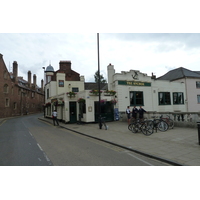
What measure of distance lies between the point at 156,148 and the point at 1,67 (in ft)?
131

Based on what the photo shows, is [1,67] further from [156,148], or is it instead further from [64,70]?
[156,148]

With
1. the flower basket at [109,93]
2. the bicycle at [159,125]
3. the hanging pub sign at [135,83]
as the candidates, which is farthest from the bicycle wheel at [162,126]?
the hanging pub sign at [135,83]

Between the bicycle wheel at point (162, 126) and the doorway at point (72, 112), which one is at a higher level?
the doorway at point (72, 112)

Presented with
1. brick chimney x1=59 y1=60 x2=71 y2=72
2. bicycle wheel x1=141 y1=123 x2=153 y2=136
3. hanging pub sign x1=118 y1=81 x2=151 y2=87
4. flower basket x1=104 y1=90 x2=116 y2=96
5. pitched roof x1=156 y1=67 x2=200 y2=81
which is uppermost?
brick chimney x1=59 y1=60 x2=71 y2=72

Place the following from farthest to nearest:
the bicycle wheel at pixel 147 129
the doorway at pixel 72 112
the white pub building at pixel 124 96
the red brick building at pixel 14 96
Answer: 1. the red brick building at pixel 14 96
2. the doorway at pixel 72 112
3. the white pub building at pixel 124 96
4. the bicycle wheel at pixel 147 129

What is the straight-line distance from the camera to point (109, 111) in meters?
19.0

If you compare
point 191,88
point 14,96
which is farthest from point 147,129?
point 14,96

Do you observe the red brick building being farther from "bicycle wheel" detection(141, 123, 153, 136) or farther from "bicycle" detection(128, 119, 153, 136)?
"bicycle wheel" detection(141, 123, 153, 136)

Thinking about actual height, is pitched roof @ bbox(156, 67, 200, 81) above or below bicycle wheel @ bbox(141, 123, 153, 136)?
above

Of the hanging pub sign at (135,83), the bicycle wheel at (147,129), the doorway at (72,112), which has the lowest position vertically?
the bicycle wheel at (147,129)

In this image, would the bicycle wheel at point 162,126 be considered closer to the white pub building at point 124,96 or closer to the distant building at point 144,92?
the white pub building at point 124,96

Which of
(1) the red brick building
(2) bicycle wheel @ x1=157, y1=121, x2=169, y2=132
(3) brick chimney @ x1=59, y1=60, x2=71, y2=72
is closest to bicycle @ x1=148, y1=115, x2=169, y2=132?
(2) bicycle wheel @ x1=157, y1=121, x2=169, y2=132

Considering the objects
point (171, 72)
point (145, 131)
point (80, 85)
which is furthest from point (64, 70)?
point (145, 131)

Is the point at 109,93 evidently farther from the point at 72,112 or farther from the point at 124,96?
the point at 72,112
